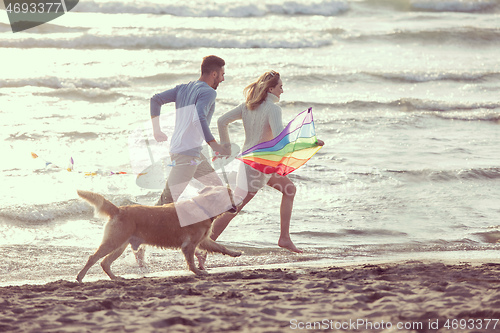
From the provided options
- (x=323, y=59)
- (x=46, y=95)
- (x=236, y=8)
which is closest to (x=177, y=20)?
(x=236, y=8)

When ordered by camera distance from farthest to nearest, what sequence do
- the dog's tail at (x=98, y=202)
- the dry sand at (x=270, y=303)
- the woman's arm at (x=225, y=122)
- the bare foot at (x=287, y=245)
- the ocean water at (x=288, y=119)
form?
the ocean water at (x=288, y=119) < the bare foot at (x=287, y=245) < the woman's arm at (x=225, y=122) < the dog's tail at (x=98, y=202) < the dry sand at (x=270, y=303)

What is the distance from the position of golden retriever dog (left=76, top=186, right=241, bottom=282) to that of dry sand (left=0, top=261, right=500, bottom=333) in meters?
0.40

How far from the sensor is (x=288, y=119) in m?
15.2

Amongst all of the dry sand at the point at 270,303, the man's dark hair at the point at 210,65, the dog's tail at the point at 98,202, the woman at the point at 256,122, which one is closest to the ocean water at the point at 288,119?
the woman at the point at 256,122

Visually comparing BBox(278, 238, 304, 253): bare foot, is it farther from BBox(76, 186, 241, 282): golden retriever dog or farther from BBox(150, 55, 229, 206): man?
BBox(150, 55, 229, 206): man

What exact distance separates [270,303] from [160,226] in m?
1.64

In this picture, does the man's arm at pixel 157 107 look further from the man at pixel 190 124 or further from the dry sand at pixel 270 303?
the dry sand at pixel 270 303

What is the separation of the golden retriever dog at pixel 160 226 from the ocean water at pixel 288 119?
683 mm

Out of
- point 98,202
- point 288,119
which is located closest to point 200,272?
point 98,202

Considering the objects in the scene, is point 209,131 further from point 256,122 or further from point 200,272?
point 200,272

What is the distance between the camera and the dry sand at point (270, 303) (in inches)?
161

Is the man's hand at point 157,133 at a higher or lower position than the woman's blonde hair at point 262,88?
lower

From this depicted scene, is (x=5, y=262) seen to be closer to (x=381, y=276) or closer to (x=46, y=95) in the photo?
(x=381, y=276)

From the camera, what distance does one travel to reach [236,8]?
31438 millimetres
